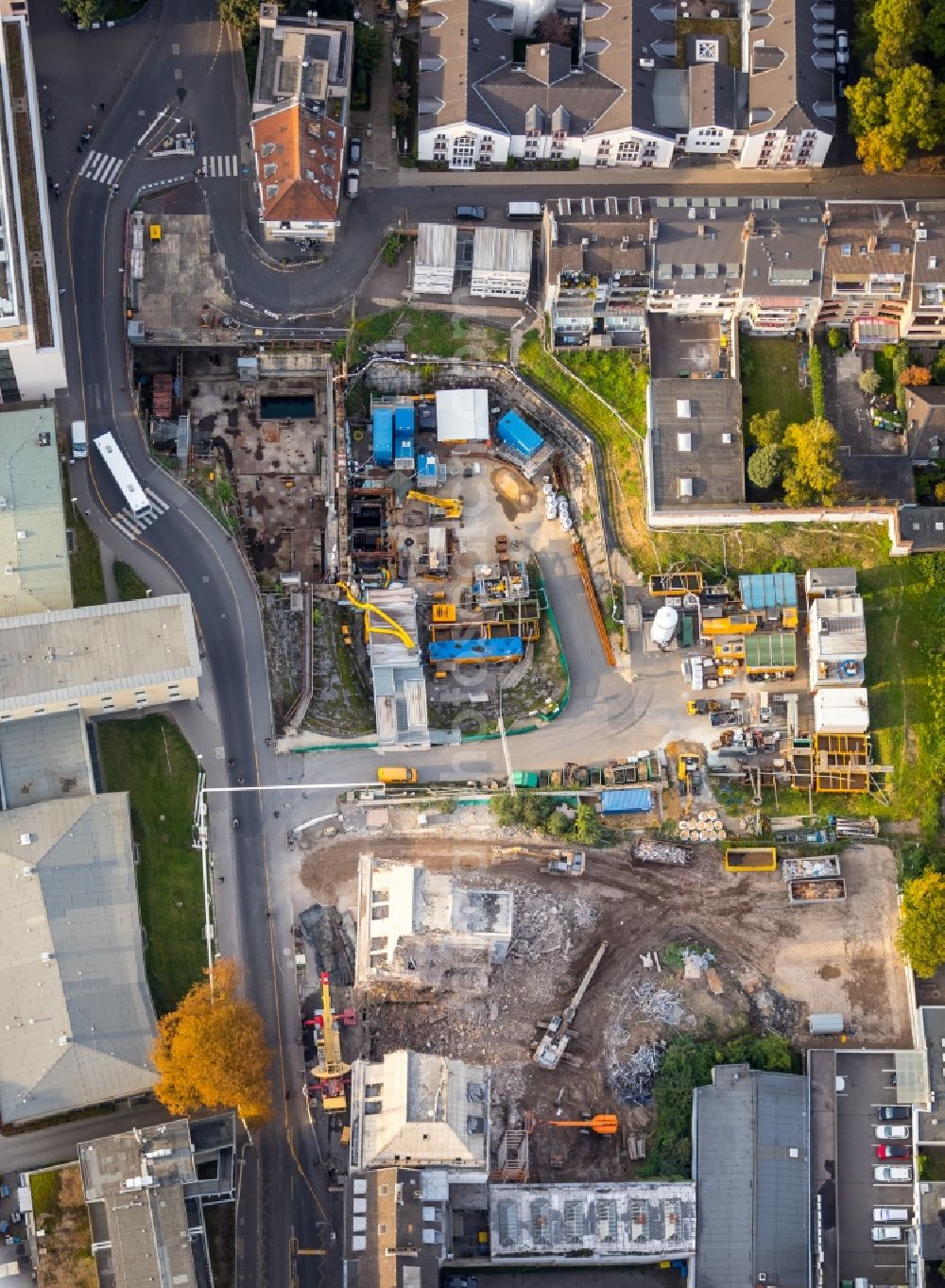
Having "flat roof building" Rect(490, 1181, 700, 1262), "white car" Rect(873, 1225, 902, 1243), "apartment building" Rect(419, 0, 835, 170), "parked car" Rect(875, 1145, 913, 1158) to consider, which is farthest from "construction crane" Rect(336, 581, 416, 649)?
"white car" Rect(873, 1225, 902, 1243)

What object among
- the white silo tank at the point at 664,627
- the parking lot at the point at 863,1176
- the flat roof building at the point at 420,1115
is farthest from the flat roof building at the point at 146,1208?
the white silo tank at the point at 664,627

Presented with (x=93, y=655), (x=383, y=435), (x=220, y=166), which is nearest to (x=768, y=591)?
(x=383, y=435)

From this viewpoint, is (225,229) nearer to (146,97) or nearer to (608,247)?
(146,97)

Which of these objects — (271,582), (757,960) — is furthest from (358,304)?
(757,960)

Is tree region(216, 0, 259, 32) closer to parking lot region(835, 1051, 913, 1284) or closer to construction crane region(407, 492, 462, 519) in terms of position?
construction crane region(407, 492, 462, 519)

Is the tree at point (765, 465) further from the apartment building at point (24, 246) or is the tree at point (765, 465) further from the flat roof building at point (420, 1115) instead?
the apartment building at point (24, 246)

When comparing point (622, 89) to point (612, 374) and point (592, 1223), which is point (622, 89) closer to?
point (612, 374)
